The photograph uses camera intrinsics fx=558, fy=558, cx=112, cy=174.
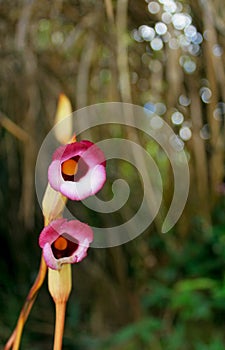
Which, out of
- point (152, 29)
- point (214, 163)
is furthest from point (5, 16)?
point (214, 163)

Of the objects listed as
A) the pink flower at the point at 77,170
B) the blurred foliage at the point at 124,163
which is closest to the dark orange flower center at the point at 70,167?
the pink flower at the point at 77,170

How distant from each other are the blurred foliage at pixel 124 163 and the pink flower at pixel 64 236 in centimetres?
50

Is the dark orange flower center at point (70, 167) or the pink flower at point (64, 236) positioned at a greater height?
the dark orange flower center at point (70, 167)

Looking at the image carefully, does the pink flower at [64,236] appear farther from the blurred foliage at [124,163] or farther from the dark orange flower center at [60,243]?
the blurred foliage at [124,163]

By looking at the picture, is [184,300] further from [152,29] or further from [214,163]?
[152,29]

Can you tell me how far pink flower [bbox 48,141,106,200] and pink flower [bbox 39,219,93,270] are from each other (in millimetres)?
15

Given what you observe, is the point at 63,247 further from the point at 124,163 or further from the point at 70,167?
the point at 124,163

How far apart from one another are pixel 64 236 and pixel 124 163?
104 centimetres

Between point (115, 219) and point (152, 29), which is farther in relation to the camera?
point (115, 219)

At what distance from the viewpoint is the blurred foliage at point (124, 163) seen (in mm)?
970

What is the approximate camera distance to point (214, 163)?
118 cm

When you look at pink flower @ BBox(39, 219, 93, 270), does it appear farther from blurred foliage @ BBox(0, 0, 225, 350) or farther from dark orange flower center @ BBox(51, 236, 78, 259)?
blurred foliage @ BBox(0, 0, 225, 350)

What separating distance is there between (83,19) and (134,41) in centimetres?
10

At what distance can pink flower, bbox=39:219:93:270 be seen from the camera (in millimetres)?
281
